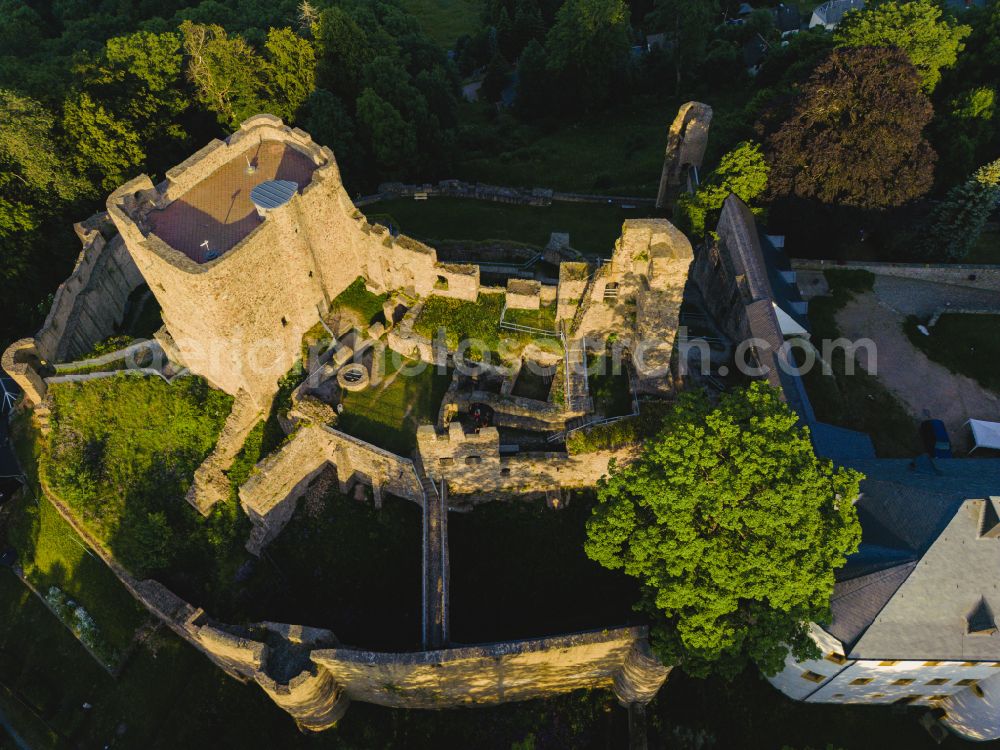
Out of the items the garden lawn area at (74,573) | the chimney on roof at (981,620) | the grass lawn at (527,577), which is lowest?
the garden lawn area at (74,573)

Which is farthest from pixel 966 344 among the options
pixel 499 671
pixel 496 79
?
pixel 496 79

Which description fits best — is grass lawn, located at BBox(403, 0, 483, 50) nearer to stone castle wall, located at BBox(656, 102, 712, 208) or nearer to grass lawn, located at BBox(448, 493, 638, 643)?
→ stone castle wall, located at BBox(656, 102, 712, 208)

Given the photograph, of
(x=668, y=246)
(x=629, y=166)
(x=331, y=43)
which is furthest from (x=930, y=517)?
(x=331, y=43)

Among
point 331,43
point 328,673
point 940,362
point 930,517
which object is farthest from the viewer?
point 331,43

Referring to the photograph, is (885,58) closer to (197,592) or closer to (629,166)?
(629,166)

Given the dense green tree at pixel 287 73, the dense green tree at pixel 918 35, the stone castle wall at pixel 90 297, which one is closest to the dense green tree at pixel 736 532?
the stone castle wall at pixel 90 297

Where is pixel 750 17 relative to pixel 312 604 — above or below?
above

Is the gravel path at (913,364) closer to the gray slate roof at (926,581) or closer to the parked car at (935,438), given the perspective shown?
the parked car at (935,438)
